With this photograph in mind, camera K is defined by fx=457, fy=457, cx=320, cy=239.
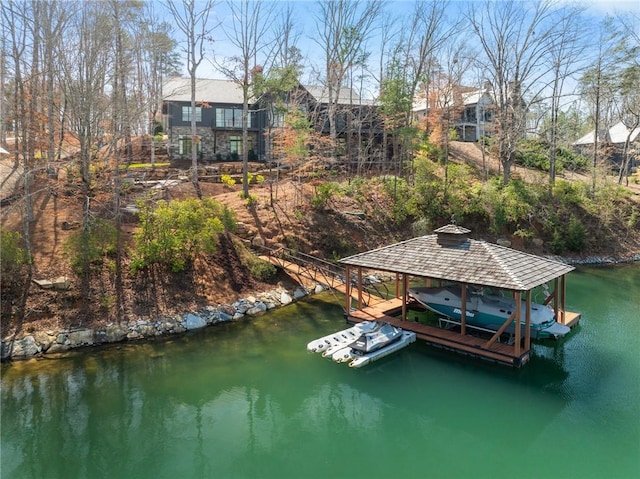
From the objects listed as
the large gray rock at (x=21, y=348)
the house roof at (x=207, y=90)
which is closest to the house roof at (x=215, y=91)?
the house roof at (x=207, y=90)

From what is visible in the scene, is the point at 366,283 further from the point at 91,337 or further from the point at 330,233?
the point at 91,337

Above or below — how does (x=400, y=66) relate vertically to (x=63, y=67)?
above

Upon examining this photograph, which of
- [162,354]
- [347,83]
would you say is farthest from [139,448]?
[347,83]

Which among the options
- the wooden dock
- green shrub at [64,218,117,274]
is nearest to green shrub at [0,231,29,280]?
green shrub at [64,218,117,274]

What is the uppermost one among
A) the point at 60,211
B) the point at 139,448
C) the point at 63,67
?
the point at 63,67

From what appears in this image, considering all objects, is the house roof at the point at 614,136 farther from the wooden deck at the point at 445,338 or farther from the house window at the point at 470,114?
the wooden deck at the point at 445,338

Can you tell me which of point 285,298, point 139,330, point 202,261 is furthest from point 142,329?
point 285,298
